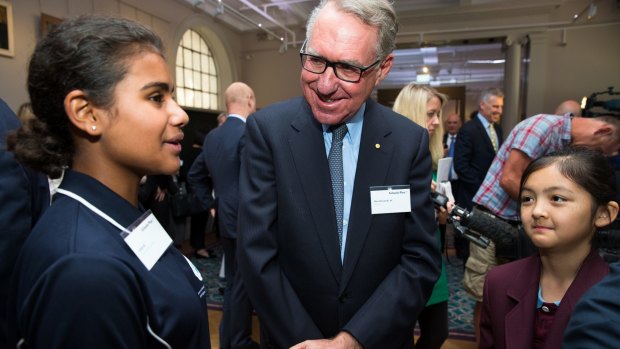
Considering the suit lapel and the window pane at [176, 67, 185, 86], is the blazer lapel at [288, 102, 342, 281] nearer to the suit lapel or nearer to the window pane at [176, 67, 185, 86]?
the suit lapel

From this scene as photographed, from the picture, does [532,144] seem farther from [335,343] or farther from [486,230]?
[335,343]

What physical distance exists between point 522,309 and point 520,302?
22 millimetres

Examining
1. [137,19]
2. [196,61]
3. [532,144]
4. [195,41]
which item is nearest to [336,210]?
[532,144]

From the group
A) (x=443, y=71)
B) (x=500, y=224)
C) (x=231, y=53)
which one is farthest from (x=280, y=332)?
(x=443, y=71)

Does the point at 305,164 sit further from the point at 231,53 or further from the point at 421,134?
the point at 231,53

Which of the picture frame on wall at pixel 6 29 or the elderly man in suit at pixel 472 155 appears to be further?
the elderly man in suit at pixel 472 155

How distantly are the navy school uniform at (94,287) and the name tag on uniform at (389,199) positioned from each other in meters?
0.57

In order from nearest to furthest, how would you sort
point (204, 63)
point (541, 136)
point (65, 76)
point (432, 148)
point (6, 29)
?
1. point (65, 76)
2. point (541, 136)
3. point (432, 148)
4. point (6, 29)
5. point (204, 63)

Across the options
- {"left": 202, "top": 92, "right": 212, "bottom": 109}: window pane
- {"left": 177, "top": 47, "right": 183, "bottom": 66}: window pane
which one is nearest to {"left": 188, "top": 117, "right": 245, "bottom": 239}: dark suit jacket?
{"left": 177, "top": 47, "right": 183, "bottom": 66}: window pane

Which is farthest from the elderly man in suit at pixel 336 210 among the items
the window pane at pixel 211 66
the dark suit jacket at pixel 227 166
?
the window pane at pixel 211 66

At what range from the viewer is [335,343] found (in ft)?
3.51

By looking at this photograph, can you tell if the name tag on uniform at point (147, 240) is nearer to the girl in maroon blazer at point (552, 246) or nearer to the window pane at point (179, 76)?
the girl in maroon blazer at point (552, 246)

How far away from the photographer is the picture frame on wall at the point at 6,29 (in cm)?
384

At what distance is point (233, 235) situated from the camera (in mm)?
2781
